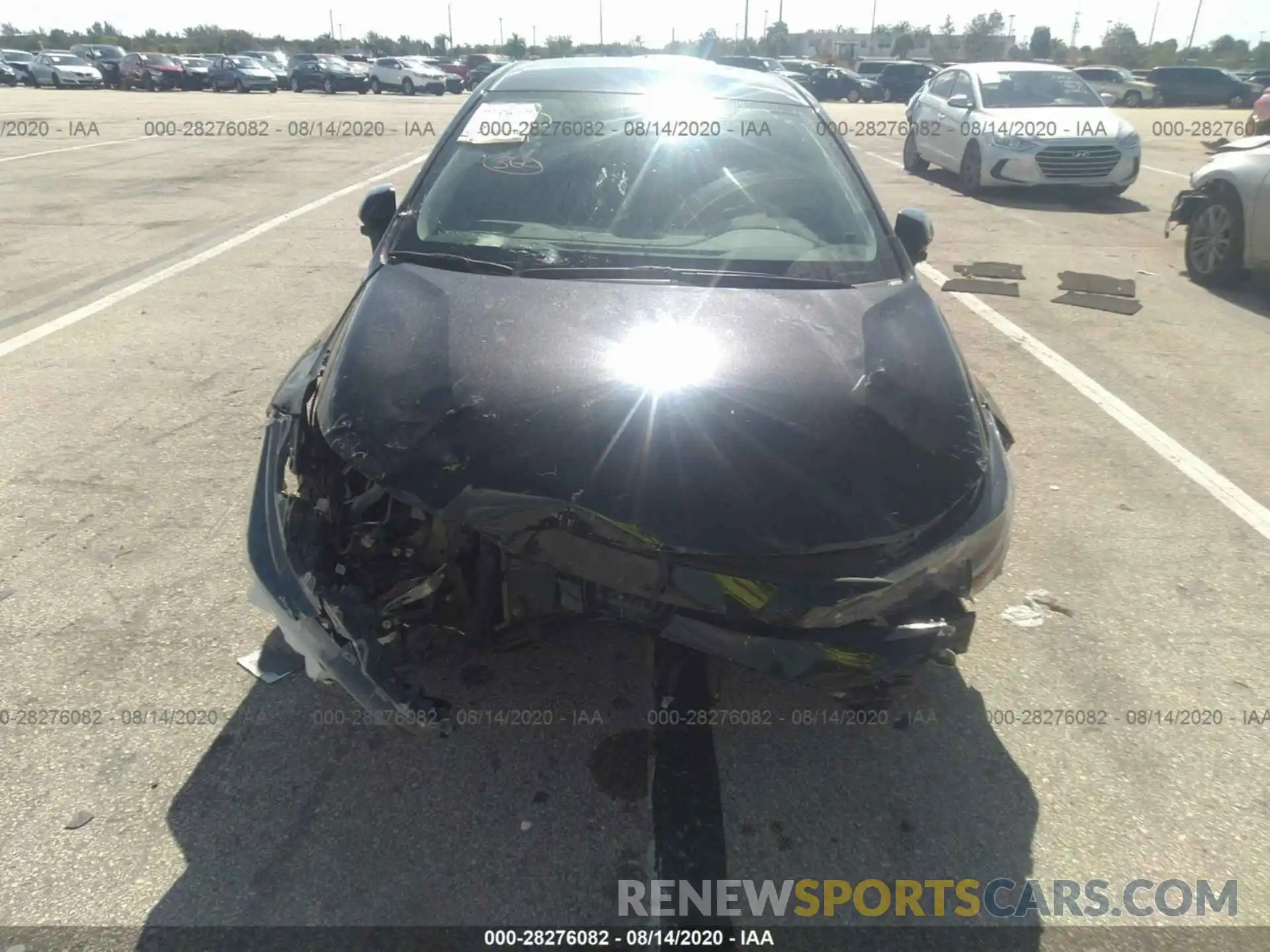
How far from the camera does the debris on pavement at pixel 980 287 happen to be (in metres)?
7.54

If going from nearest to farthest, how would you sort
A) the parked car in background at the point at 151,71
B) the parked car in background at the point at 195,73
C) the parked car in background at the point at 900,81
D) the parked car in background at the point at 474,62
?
1. the parked car in background at the point at 151,71
2. the parked car in background at the point at 195,73
3. the parked car in background at the point at 900,81
4. the parked car in background at the point at 474,62

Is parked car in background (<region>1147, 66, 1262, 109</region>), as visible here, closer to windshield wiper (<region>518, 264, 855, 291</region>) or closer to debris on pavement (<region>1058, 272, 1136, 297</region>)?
debris on pavement (<region>1058, 272, 1136, 297</region>)

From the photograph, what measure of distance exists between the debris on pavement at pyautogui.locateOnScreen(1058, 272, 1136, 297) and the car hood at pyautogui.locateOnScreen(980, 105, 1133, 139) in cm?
442

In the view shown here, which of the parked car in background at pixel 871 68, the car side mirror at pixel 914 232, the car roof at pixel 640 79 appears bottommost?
the car side mirror at pixel 914 232

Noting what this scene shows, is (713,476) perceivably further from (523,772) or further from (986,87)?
(986,87)

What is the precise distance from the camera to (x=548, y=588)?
2.34m

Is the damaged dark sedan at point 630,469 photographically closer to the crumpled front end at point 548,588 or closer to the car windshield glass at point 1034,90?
the crumpled front end at point 548,588

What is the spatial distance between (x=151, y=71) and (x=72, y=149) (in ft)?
87.9

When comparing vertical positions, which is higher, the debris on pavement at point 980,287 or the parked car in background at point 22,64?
the parked car in background at point 22,64

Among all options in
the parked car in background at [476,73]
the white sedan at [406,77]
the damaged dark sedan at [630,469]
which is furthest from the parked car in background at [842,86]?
the damaged dark sedan at [630,469]

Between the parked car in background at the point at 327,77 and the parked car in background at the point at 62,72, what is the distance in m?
7.91

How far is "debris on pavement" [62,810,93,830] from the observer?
2.36 meters

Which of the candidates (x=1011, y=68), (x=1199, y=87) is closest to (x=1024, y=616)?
(x=1011, y=68)

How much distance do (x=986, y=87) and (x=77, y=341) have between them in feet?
37.2
